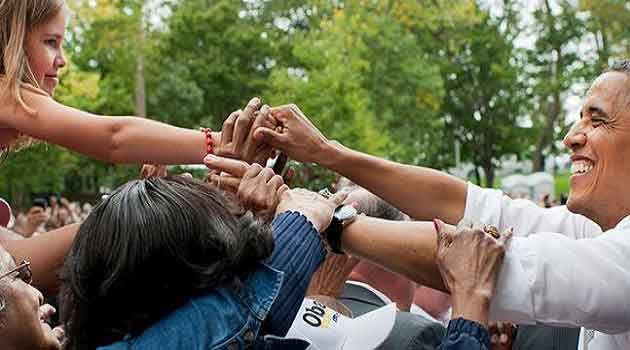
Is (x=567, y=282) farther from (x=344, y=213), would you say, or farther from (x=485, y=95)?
(x=485, y=95)

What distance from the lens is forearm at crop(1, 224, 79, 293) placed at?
107 inches

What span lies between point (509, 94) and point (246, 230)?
40577 mm

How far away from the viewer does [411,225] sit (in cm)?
241

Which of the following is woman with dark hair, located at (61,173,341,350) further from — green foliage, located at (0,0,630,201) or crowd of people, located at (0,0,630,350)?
green foliage, located at (0,0,630,201)

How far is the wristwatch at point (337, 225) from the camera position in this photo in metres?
2.46

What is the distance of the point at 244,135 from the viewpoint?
2.92 meters

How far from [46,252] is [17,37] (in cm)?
64

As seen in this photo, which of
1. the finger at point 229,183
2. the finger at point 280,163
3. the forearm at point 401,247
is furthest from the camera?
the finger at point 280,163

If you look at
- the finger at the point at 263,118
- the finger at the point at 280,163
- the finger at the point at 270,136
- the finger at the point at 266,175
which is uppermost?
the finger at the point at 263,118

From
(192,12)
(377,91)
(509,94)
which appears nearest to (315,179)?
(377,91)

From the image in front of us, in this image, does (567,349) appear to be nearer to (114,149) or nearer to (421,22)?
(114,149)

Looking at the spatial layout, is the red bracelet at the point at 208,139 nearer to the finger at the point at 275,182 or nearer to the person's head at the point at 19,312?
the finger at the point at 275,182

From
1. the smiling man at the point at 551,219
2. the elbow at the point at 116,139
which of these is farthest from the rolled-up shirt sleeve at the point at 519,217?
the elbow at the point at 116,139

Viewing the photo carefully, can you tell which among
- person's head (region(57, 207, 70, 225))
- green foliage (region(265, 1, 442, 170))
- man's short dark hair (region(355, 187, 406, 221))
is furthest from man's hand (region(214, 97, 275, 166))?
green foliage (region(265, 1, 442, 170))
